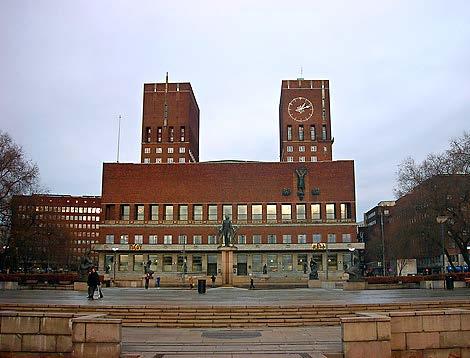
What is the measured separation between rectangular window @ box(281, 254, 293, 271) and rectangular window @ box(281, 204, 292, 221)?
696 cm

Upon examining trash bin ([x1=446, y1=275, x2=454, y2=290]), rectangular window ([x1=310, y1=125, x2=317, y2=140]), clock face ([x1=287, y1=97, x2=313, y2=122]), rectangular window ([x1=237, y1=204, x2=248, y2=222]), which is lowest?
trash bin ([x1=446, y1=275, x2=454, y2=290])

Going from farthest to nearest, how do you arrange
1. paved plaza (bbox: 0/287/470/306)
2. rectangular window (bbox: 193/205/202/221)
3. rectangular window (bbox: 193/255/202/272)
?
rectangular window (bbox: 193/205/202/221), rectangular window (bbox: 193/255/202/272), paved plaza (bbox: 0/287/470/306)

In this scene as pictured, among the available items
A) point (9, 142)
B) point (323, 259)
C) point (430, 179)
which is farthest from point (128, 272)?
point (430, 179)

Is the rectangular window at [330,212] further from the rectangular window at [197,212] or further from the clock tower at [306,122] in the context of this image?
the clock tower at [306,122]

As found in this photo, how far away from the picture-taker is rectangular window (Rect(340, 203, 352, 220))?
332 ft

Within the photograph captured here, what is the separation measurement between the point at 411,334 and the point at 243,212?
8713cm

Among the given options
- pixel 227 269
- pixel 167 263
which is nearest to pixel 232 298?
pixel 227 269

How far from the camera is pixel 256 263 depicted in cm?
10050

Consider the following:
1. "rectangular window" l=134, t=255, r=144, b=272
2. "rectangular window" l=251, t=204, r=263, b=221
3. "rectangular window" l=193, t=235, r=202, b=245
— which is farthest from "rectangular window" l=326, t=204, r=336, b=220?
"rectangular window" l=134, t=255, r=144, b=272

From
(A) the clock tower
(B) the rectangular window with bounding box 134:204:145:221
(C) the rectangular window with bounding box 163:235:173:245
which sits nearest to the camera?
(C) the rectangular window with bounding box 163:235:173:245

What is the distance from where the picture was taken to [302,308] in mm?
23344

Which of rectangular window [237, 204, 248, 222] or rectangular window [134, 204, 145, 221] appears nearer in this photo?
rectangular window [237, 204, 248, 222]

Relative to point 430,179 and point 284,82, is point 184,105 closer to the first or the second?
point 284,82

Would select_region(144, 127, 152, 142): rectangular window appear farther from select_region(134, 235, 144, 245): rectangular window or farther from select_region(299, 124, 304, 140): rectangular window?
Answer: select_region(299, 124, 304, 140): rectangular window
